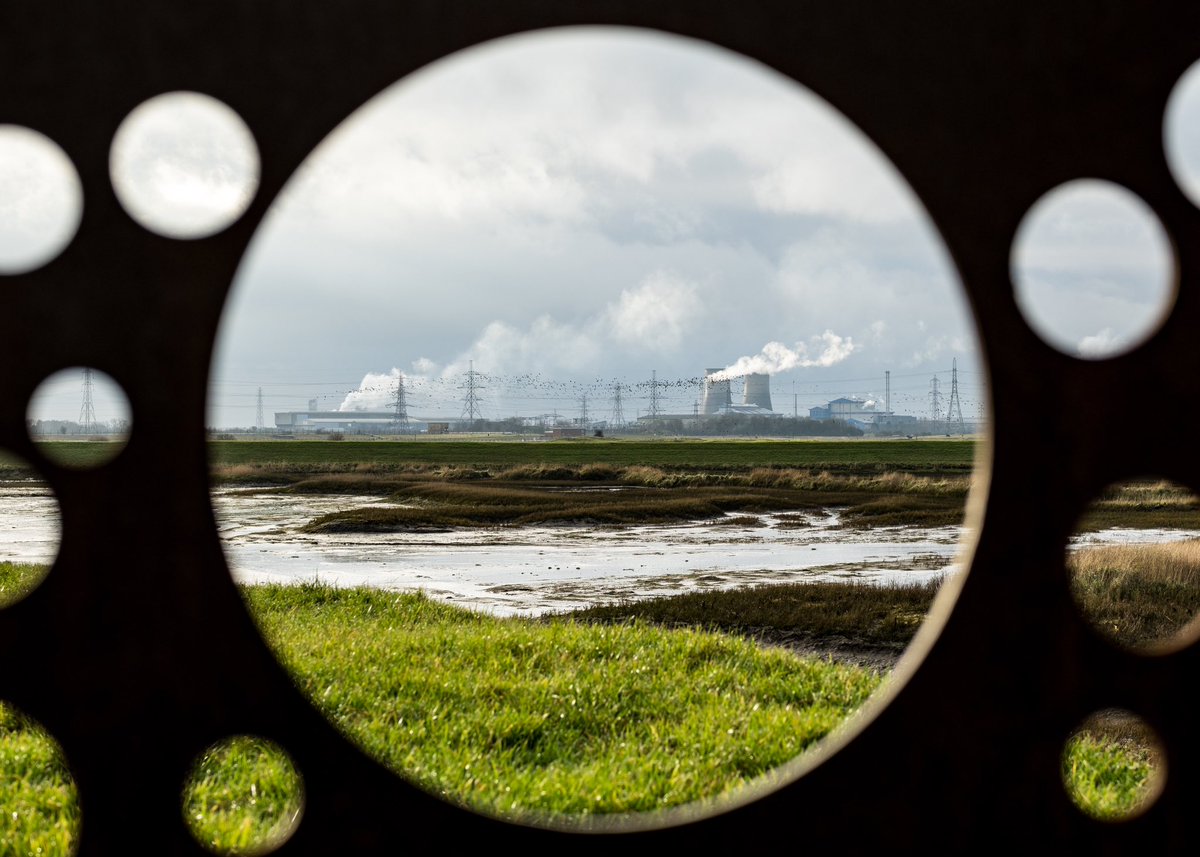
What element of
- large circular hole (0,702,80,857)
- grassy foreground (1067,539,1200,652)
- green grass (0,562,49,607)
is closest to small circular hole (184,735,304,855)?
large circular hole (0,702,80,857)

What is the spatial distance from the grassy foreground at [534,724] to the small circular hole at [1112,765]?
1 centimetres

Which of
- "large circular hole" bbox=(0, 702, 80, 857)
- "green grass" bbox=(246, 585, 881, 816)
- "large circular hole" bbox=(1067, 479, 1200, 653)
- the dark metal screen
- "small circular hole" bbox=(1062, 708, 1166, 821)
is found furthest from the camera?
"large circular hole" bbox=(1067, 479, 1200, 653)

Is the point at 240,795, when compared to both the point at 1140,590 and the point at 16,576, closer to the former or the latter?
the point at 16,576

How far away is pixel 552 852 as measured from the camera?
5.15ft

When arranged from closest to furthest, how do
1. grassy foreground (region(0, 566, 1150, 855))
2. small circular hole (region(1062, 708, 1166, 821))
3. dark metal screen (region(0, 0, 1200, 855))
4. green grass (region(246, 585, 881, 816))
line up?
dark metal screen (region(0, 0, 1200, 855))
grassy foreground (region(0, 566, 1150, 855))
green grass (region(246, 585, 881, 816))
small circular hole (region(1062, 708, 1166, 821))

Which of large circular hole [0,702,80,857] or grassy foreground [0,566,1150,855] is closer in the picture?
large circular hole [0,702,80,857]

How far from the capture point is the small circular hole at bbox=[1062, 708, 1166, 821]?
2953 mm

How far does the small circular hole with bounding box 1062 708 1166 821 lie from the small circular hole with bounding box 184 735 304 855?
2019mm

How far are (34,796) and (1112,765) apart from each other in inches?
124

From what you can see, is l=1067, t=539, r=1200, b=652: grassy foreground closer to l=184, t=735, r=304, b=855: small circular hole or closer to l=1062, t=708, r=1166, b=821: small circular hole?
l=1062, t=708, r=1166, b=821: small circular hole

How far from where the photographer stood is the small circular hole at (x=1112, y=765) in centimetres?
295

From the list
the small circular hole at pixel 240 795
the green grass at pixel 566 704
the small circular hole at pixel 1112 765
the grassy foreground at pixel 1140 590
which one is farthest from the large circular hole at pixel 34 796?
the grassy foreground at pixel 1140 590

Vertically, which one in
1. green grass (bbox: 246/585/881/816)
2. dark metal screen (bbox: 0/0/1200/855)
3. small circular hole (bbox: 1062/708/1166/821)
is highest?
dark metal screen (bbox: 0/0/1200/855)

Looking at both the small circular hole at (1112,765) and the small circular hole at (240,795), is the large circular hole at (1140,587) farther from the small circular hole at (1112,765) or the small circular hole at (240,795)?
the small circular hole at (240,795)
